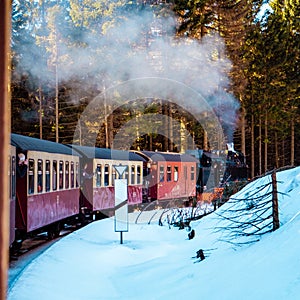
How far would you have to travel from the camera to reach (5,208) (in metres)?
0.78

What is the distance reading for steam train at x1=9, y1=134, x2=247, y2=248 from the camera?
10.9 m

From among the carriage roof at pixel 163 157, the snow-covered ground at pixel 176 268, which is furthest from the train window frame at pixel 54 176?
the carriage roof at pixel 163 157

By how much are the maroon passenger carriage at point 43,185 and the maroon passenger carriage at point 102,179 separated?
2.37 ft

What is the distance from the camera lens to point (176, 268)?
25.3 feet

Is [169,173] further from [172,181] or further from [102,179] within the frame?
[102,179]

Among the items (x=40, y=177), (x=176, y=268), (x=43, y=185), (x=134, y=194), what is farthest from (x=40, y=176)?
(x=134, y=194)

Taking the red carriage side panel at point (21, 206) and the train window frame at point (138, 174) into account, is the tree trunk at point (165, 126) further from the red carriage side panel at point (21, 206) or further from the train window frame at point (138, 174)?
the red carriage side panel at point (21, 206)

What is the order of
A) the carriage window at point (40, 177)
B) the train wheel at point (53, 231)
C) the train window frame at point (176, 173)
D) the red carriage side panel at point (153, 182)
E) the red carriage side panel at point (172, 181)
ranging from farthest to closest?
the train window frame at point (176, 173), the red carriage side panel at point (172, 181), the red carriage side panel at point (153, 182), the train wheel at point (53, 231), the carriage window at point (40, 177)

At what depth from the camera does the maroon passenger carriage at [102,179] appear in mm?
17406

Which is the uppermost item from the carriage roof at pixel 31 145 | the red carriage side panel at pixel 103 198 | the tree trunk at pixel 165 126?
the tree trunk at pixel 165 126

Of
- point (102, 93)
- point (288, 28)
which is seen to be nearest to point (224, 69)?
point (288, 28)

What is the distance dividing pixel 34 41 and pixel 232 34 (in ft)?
44.8

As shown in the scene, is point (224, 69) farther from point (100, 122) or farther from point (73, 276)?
point (73, 276)

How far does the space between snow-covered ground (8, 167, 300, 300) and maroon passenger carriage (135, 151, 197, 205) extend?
35.4 ft
